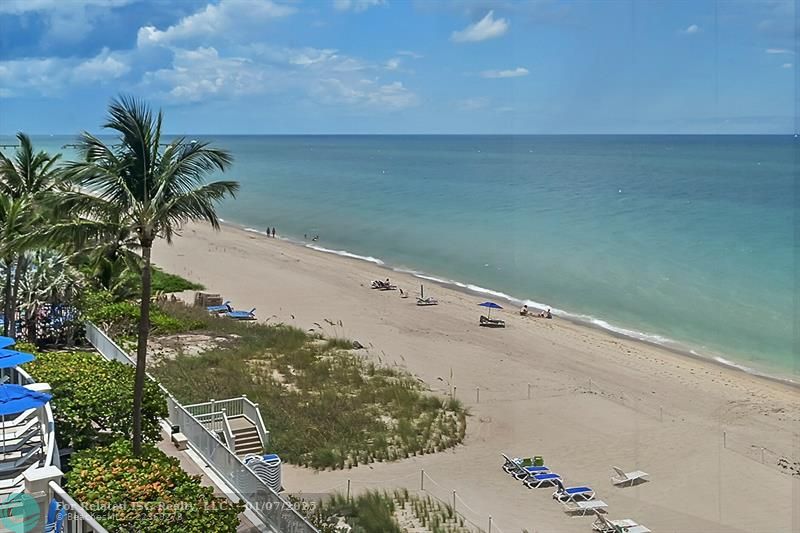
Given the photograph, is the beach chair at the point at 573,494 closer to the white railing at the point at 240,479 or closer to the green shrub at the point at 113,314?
the white railing at the point at 240,479

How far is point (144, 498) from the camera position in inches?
333

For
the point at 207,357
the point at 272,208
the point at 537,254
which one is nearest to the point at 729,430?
the point at 207,357

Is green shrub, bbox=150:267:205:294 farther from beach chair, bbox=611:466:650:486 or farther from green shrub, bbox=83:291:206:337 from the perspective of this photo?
beach chair, bbox=611:466:650:486

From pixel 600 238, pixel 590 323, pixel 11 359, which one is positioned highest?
pixel 11 359

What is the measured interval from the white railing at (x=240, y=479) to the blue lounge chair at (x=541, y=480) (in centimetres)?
567

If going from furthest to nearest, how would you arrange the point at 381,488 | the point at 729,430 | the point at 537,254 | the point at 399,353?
1. the point at 537,254
2. the point at 399,353
3. the point at 729,430
4. the point at 381,488

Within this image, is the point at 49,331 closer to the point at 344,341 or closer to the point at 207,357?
the point at 207,357

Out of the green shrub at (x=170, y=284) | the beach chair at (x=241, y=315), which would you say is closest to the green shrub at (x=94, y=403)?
the beach chair at (x=241, y=315)

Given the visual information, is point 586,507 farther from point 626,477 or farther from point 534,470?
point 626,477

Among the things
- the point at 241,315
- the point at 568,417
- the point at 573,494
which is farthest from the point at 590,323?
the point at 573,494

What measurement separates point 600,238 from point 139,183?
5160 cm

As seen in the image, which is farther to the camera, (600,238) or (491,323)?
(600,238)

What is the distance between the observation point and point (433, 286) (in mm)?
40656

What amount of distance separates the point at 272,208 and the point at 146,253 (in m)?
72.2
